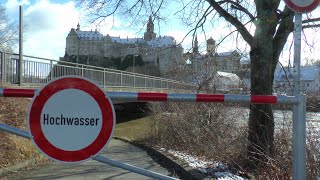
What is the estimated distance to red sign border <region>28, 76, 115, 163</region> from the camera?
12.6 feet

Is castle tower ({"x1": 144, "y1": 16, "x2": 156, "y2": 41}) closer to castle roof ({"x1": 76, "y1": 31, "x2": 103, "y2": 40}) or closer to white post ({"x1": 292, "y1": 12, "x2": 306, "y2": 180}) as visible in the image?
castle roof ({"x1": 76, "y1": 31, "x2": 103, "y2": 40})

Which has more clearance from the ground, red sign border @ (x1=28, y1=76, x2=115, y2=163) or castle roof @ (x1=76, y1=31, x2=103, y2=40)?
castle roof @ (x1=76, y1=31, x2=103, y2=40)

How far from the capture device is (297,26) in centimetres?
421

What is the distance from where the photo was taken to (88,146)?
3.84 meters

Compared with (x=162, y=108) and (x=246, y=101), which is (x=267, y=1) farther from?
(x=162, y=108)

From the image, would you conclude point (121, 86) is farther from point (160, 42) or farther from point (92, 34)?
point (160, 42)

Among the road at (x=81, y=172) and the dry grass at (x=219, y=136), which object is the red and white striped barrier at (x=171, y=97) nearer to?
the dry grass at (x=219, y=136)

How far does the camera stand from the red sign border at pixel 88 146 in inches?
151

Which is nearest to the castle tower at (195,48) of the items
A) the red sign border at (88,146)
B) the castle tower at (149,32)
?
the castle tower at (149,32)

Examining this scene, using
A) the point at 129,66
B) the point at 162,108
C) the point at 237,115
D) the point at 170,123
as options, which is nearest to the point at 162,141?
A: the point at 170,123

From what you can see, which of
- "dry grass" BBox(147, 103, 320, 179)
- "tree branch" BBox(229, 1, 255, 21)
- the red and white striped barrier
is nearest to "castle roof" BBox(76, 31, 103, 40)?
"dry grass" BBox(147, 103, 320, 179)

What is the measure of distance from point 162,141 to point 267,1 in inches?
288

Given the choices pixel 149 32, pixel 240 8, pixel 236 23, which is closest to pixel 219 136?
pixel 236 23

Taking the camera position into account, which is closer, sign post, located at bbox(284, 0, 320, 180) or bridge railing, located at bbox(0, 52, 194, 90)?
sign post, located at bbox(284, 0, 320, 180)
